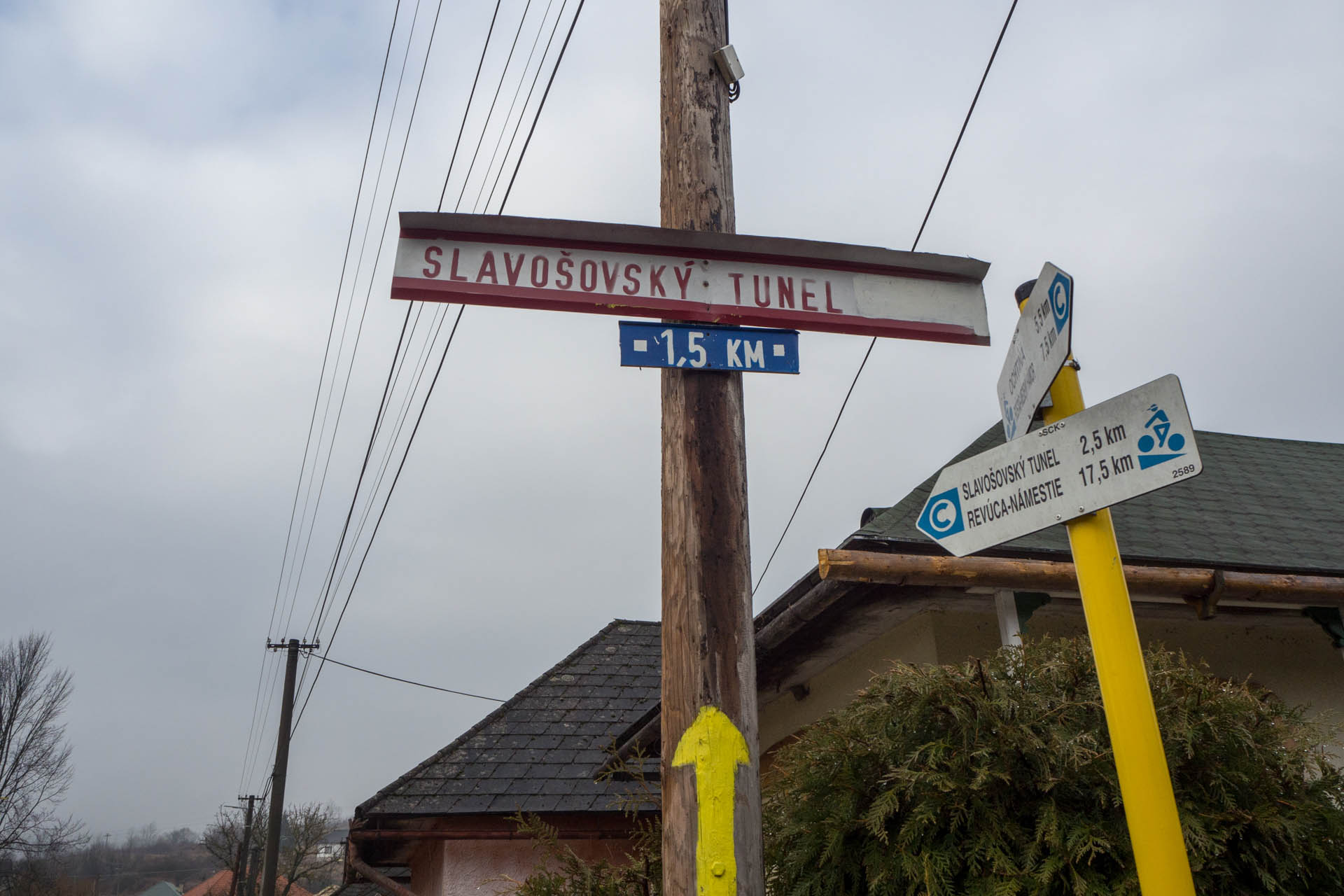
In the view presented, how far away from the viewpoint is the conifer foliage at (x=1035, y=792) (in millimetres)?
3020

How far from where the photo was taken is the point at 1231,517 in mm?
7742

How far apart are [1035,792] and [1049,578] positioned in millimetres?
2379

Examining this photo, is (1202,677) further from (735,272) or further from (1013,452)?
(735,272)

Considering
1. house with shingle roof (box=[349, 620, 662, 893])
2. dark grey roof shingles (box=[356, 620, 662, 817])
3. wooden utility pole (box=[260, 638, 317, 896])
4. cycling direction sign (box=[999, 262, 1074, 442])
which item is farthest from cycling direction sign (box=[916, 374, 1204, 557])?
wooden utility pole (box=[260, 638, 317, 896])

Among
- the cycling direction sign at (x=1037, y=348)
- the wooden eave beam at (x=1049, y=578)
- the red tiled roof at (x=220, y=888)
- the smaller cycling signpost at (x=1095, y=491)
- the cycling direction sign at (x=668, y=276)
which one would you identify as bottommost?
the red tiled roof at (x=220, y=888)

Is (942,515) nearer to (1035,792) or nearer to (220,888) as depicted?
(1035,792)

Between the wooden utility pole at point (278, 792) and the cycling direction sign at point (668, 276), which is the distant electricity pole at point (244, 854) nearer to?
the wooden utility pole at point (278, 792)

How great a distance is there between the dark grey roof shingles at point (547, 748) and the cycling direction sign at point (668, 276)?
6011mm

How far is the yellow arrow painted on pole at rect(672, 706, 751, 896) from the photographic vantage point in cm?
252

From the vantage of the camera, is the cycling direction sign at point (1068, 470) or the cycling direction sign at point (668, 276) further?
the cycling direction sign at point (668, 276)

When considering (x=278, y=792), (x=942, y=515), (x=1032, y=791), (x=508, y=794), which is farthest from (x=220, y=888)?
(x=942, y=515)

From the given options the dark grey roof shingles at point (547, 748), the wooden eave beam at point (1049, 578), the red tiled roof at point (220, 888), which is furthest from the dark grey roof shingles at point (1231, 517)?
the red tiled roof at point (220, 888)

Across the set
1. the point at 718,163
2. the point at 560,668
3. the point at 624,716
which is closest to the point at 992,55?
the point at 718,163

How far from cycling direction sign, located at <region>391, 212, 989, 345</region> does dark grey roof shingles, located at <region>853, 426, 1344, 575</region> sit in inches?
91.4
